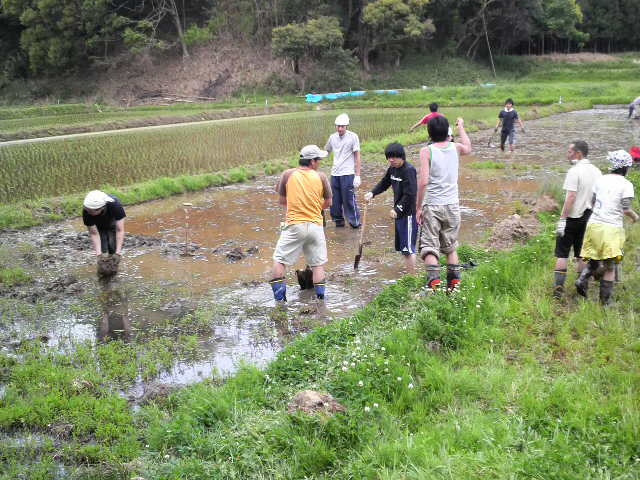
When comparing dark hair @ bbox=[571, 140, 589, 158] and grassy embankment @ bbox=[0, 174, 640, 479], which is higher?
dark hair @ bbox=[571, 140, 589, 158]

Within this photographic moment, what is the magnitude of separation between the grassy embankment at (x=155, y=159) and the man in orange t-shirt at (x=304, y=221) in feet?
21.6

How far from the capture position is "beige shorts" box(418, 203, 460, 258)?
5855 mm

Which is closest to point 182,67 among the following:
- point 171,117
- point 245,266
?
point 171,117

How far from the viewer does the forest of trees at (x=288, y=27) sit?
42969 millimetres

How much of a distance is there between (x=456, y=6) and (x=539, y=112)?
2611 centimetres

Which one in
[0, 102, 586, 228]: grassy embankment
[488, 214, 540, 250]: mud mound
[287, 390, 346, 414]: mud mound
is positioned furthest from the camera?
[0, 102, 586, 228]: grassy embankment

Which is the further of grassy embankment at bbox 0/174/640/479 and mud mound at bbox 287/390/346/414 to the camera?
mud mound at bbox 287/390/346/414

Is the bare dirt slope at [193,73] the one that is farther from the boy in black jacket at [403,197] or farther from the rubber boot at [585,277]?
the rubber boot at [585,277]

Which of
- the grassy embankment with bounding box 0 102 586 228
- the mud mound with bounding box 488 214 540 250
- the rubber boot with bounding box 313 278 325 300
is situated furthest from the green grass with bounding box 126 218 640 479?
the grassy embankment with bounding box 0 102 586 228

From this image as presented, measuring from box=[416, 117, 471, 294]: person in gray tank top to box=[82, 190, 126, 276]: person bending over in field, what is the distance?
4209mm

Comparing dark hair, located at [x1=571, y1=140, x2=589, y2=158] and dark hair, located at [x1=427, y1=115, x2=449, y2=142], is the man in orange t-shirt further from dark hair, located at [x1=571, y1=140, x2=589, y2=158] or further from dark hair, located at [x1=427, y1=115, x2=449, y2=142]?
dark hair, located at [x1=571, y1=140, x2=589, y2=158]

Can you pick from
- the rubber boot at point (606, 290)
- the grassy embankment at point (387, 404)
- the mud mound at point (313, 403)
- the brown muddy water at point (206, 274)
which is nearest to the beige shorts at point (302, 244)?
the brown muddy water at point (206, 274)

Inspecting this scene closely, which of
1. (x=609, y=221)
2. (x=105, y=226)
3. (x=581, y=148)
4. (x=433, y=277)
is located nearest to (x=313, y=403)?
(x=433, y=277)

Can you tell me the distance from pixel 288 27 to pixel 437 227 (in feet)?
128
